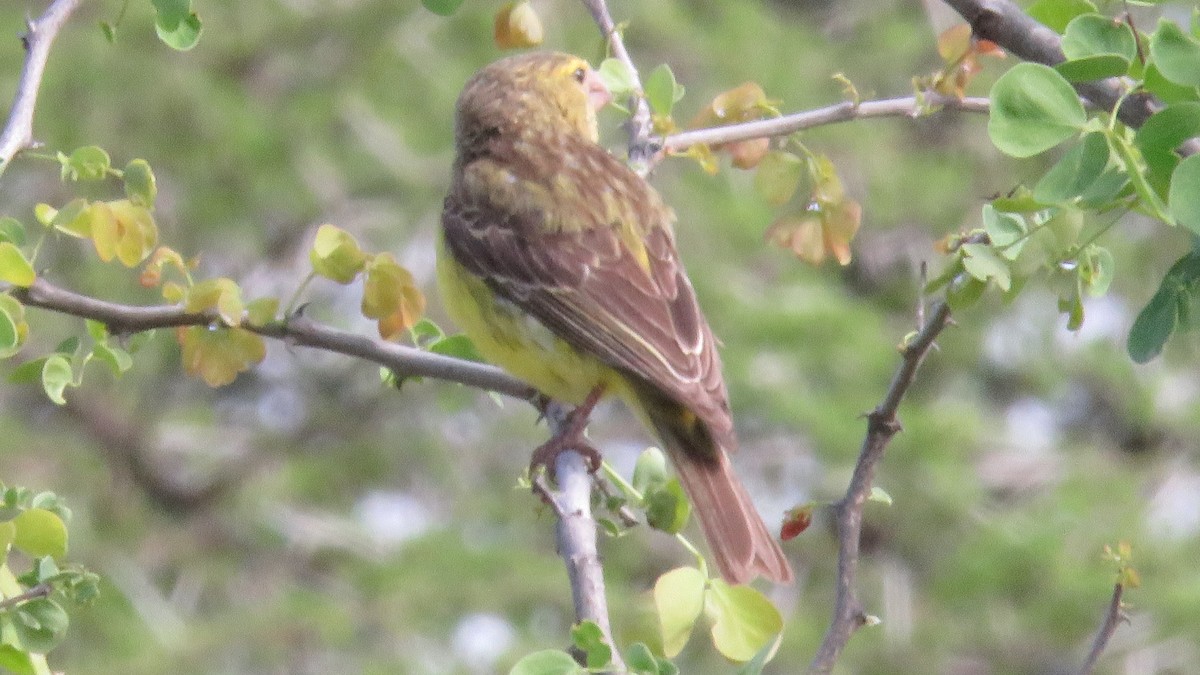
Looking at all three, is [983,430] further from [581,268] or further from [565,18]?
[581,268]

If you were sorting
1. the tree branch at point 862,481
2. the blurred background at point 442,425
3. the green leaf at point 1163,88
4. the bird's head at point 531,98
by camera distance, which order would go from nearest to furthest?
the green leaf at point 1163,88 → the tree branch at point 862,481 → the bird's head at point 531,98 → the blurred background at point 442,425

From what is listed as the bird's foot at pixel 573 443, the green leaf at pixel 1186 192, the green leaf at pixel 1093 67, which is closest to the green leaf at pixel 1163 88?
the green leaf at pixel 1093 67

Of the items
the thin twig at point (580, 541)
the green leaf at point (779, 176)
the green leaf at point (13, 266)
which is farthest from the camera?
the green leaf at point (779, 176)

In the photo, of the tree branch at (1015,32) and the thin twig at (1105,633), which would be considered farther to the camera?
the tree branch at (1015,32)

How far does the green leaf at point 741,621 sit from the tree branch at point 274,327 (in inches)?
33.9

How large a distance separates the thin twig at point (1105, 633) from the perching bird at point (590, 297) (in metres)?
0.89

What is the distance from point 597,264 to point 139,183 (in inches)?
59.5

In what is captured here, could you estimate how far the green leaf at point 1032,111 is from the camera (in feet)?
7.64

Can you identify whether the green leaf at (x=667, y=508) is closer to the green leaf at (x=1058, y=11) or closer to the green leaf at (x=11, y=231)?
the green leaf at (x=1058, y=11)

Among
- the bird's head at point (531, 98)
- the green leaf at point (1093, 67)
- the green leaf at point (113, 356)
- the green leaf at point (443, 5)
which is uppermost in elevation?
the bird's head at point (531, 98)

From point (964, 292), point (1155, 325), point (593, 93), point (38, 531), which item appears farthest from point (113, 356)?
point (593, 93)

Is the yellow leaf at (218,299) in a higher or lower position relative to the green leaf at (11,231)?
higher

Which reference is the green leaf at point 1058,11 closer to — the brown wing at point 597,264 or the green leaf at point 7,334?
the brown wing at point 597,264

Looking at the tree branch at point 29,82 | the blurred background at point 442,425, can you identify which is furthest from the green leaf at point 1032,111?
the blurred background at point 442,425
